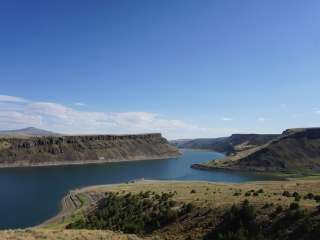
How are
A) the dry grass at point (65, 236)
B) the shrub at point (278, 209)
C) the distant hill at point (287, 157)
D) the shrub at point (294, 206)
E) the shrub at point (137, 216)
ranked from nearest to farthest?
1. the dry grass at point (65, 236)
2. the shrub at point (294, 206)
3. the shrub at point (278, 209)
4. the shrub at point (137, 216)
5. the distant hill at point (287, 157)

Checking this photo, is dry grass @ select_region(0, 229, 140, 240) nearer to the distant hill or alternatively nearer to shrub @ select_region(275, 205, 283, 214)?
shrub @ select_region(275, 205, 283, 214)

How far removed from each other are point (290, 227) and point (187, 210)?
511 inches

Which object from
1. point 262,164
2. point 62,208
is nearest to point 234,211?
point 62,208

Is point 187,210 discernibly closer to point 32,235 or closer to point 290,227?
point 290,227

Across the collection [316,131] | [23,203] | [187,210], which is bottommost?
[23,203]

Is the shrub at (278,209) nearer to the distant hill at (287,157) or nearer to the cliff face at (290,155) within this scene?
the distant hill at (287,157)

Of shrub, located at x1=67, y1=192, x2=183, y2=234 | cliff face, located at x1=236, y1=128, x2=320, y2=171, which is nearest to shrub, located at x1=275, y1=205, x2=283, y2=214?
shrub, located at x1=67, y1=192, x2=183, y2=234

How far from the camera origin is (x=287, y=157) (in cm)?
17075

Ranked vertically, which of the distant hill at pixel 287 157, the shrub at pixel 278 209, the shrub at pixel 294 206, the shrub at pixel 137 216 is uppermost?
the distant hill at pixel 287 157

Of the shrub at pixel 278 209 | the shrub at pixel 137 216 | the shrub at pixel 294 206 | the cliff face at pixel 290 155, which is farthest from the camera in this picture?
the cliff face at pixel 290 155

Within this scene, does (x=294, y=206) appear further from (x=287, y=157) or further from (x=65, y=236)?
(x=287, y=157)

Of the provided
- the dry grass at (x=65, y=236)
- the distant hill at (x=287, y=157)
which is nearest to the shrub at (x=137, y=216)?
the dry grass at (x=65, y=236)

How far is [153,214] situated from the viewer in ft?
136

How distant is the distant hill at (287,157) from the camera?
162 metres
